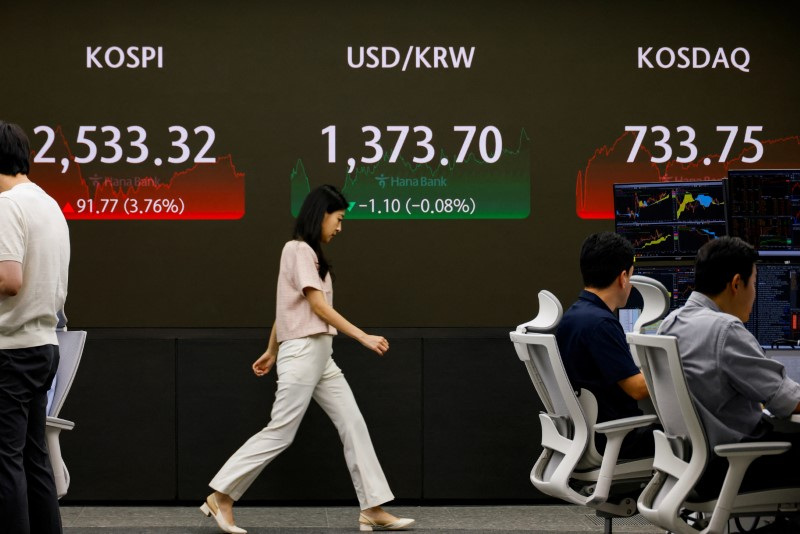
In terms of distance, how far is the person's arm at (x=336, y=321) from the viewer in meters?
4.73

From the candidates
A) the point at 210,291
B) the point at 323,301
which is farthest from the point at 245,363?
the point at 323,301

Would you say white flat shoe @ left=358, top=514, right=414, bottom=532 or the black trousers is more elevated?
the black trousers

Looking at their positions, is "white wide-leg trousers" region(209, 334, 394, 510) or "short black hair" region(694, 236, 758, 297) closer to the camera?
"short black hair" region(694, 236, 758, 297)

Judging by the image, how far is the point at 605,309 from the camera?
4.02 m

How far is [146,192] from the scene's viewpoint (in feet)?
18.1

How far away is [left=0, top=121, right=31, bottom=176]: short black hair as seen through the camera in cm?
371

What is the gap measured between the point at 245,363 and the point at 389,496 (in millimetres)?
1064

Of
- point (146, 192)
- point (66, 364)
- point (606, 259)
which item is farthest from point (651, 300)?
point (146, 192)

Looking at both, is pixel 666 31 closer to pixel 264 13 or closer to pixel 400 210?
pixel 400 210

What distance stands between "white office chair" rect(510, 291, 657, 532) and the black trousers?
1.69m

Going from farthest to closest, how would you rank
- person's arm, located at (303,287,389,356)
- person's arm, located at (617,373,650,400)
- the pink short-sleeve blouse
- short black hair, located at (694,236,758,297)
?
the pink short-sleeve blouse < person's arm, located at (303,287,389,356) < person's arm, located at (617,373,650,400) < short black hair, located at (694,236,758,297)

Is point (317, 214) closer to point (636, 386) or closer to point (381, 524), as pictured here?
point (381, 524)

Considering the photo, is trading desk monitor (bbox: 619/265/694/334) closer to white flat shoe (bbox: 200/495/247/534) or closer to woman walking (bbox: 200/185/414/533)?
woman walking (bbox: 200/185/414/533)

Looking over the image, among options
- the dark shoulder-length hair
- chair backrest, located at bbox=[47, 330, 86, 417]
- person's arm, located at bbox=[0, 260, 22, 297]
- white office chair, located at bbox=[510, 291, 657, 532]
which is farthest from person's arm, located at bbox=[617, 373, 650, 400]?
person's arm, located at bbox=[0, 260, 22, 297]
